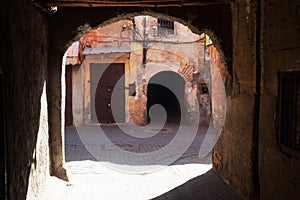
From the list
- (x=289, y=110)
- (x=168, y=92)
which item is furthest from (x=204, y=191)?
(x=168, y=92)

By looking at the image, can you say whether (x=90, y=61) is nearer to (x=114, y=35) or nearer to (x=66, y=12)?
(x=114, y=35)

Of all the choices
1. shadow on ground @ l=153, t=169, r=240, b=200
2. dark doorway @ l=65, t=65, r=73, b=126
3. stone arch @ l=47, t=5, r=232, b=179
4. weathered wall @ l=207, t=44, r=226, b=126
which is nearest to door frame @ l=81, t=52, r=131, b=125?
dark doorway @ l=65, t=65, r=73, b=126

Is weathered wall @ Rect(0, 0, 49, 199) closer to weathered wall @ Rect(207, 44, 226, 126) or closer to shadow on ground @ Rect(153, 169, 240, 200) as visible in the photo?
shadow on ground @ Rect(153, 169, 240, 200)

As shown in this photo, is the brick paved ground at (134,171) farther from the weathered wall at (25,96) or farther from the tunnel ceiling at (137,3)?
the tunnel ceiling at (137,3)

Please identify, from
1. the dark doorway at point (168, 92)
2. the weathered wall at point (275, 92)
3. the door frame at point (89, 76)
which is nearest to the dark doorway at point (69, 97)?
the door frame at point (89, 76)

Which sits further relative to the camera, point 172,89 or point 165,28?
point 172,89

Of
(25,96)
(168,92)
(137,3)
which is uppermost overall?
(137,3)

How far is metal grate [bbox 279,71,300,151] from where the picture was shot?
14.5ft

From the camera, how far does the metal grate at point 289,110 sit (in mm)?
4422

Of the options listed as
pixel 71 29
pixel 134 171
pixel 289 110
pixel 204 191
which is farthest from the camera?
pixel 134 171

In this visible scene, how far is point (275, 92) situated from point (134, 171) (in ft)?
14.6

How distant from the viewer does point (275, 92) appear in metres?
4.95

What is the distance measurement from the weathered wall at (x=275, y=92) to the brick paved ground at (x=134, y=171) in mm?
1306

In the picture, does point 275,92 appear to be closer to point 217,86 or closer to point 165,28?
point 217,86
